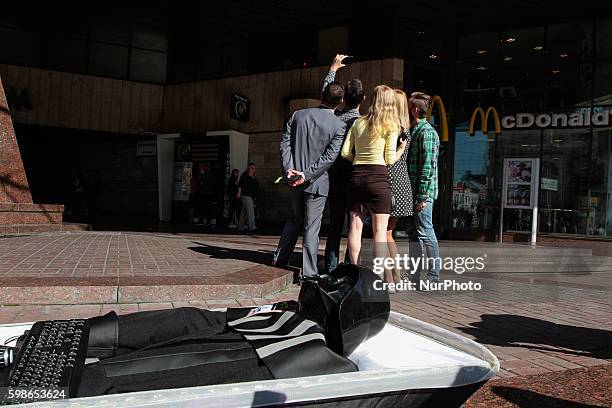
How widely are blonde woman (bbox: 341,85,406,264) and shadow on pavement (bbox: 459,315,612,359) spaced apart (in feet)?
3.68

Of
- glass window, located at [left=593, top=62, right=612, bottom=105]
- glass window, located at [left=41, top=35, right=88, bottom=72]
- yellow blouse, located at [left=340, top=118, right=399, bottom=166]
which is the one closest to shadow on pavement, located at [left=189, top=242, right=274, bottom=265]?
yellow blouse, located at [left=340, top=118, right=399, bottom=166]

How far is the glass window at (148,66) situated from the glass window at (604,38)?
13.6m

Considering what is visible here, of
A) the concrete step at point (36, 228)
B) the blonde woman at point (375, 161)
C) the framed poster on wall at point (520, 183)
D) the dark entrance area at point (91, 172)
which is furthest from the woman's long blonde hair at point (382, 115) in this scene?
the dark entrance area at point (91, 172)

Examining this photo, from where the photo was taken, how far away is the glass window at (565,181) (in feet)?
47.0

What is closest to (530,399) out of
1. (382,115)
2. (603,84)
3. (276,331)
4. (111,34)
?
(276,331)

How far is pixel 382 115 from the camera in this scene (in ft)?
15.9

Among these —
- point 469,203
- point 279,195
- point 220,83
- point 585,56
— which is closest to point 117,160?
point 220,83

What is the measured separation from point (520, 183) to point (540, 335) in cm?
A: 1100

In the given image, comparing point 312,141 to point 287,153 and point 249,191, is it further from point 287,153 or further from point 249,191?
point 249,191

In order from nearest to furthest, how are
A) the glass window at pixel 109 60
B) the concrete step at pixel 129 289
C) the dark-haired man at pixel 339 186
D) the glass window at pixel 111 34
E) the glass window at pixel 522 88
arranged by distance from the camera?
the concrete step at pixel 129 289
the dark-haired man at pixel 339 186
the glass window at pixel 522 88
the glass window at pixel 109 60
the glass window at pixel 111 34

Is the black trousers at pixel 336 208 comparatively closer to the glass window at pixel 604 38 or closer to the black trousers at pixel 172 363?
the black trousers at pixel 172 363

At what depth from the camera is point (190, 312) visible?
6.81 ft

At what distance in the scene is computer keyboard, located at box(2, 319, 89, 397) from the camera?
56.7 inches

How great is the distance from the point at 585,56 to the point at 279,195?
8.93 m
